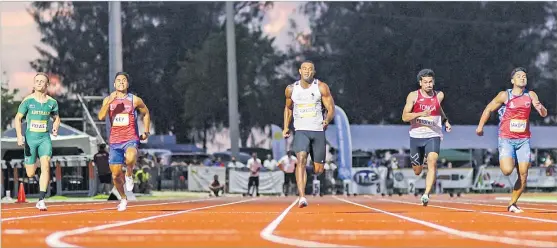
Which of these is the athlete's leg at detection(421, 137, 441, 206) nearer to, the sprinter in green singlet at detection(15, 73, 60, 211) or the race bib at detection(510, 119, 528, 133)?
the race bib at detection(510, 119, 528, 133)

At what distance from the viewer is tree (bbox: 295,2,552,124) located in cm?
7600

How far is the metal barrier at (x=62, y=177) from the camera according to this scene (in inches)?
1403

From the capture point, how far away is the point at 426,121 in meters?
19.0

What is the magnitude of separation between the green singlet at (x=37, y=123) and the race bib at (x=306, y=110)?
3.90m

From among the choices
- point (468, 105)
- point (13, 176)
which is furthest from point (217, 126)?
point (13, 176)

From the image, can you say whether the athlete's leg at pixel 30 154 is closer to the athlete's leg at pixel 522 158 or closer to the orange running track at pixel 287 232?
the orange running track at pixel 287 232

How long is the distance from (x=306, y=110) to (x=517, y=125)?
10.6ft

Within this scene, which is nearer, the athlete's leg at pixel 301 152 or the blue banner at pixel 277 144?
the athlete's leg at pixel 301 152

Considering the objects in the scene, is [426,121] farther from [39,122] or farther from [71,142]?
[71,142]

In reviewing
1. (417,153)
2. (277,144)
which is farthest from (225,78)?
(417,153)

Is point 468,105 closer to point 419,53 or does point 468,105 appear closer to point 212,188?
point 419,53

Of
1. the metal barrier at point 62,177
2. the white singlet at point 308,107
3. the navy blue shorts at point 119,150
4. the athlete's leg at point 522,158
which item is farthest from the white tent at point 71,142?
the athlete's leg at point 522,158

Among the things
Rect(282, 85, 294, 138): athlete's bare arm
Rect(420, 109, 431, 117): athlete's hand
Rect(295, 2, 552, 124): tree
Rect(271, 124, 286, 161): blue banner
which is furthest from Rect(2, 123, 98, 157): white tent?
Rect(295, 2, 552, 124): tree

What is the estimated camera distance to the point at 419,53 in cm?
7544
